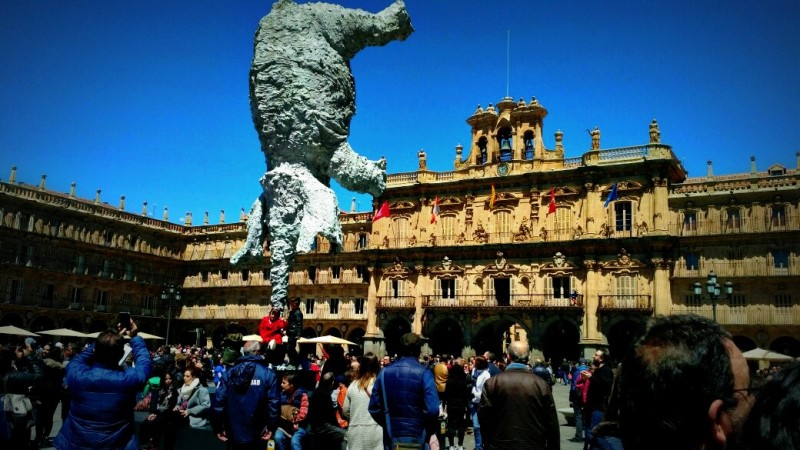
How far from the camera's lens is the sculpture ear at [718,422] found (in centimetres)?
141

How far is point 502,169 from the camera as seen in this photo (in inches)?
1384

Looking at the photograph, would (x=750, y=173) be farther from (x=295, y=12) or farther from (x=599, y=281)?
(x=295, y=12)

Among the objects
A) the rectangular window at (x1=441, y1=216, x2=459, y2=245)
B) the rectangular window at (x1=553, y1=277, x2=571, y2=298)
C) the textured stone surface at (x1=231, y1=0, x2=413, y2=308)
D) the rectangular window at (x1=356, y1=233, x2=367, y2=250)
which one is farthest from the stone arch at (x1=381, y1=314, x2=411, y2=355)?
the textured stone surface at (x1=231, y1=0, x2=413, y2=308)

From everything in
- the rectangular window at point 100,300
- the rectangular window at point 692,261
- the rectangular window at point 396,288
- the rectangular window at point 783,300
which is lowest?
the rectangular window at point 100,300

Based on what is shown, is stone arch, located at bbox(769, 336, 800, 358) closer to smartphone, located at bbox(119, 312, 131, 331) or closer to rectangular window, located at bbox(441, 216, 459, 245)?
rectangular window, located at bbox(441, 216, 459, 245)

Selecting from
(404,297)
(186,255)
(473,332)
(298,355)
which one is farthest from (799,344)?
(186,255)

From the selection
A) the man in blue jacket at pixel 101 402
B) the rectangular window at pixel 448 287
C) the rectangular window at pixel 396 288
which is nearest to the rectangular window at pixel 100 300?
the rectangular window at pixel 396 288

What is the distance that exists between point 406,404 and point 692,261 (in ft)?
97.5

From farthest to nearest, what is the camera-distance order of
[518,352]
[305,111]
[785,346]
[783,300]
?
1. [783,300]
2. [785,346]
3. [305,111]
4. [518,352]

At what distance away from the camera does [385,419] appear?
16.1ft

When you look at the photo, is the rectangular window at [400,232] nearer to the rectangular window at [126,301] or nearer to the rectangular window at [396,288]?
the rectangular window at [396,288]

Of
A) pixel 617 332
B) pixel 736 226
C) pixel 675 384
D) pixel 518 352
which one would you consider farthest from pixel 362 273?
pixel 675 384

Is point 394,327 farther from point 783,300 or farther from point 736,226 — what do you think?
point 783,300

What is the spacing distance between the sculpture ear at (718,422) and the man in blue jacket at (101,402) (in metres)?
3.80
